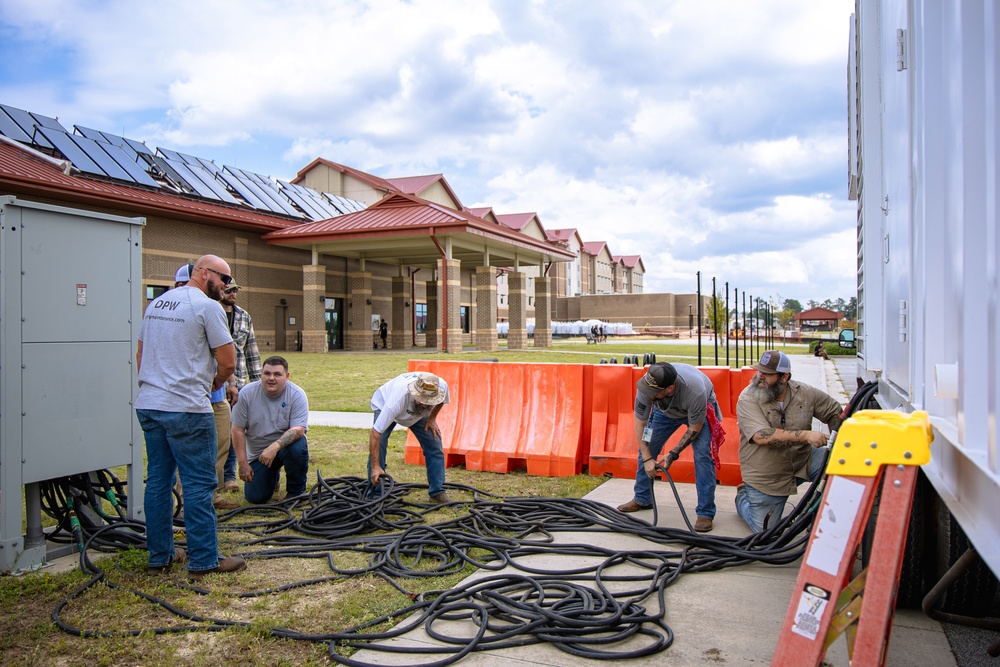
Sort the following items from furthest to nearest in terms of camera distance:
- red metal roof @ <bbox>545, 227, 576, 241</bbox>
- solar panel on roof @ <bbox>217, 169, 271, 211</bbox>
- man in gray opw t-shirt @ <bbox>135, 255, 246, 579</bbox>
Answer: red metal roof @ <bbox>545, 227, 576, 241</bbox> < solar panel on roof @ <bbox>217, 169, 271, 211</bbox> < man in gray opw t-shirt @ <bbox>135, 255, 246, 579</bbox>

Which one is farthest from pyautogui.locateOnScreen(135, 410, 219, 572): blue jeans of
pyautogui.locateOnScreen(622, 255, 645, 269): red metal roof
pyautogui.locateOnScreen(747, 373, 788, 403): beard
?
pyautogui.locateOnScreen(622, 255, 645, 269): red metal roof

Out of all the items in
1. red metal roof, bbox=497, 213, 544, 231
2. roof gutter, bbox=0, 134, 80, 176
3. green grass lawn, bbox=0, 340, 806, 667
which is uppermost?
red metal roof, bbox=497, 213, 544, 231

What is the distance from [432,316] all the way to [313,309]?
464 inches

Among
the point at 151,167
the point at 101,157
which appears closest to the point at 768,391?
the point at 101,157

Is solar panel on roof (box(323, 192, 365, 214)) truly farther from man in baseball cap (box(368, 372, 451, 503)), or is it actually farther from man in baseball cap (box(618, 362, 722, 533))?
man in baseball cap (box(618, 362, 722, 533))

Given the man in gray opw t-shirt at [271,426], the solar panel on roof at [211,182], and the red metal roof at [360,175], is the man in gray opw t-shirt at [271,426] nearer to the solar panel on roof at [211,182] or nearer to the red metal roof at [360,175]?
the solar panel on roof at [211,182]

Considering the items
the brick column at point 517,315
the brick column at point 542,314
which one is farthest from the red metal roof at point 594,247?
the brick column at point 517,315

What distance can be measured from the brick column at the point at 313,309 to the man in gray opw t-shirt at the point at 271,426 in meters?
25.8

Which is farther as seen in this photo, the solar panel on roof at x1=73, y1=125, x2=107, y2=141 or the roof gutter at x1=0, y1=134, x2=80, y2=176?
the solar panel on roof at x1=73, y1=125, x2=107, y2=141

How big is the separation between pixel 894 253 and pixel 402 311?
37238 mm

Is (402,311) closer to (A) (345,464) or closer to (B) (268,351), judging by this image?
(B) (268,351)

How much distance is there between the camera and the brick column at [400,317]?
3975 cm

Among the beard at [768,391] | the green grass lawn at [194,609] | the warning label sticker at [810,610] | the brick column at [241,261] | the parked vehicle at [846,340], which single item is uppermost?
the brick column at [241,261]

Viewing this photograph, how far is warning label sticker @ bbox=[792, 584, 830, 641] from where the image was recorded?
2.12m
